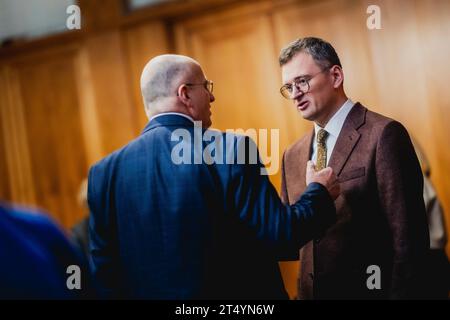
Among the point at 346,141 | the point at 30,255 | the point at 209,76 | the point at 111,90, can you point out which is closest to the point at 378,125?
the point at 346,141

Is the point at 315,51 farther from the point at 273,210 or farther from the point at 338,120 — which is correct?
the point at 273,210

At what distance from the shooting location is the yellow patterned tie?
194cm

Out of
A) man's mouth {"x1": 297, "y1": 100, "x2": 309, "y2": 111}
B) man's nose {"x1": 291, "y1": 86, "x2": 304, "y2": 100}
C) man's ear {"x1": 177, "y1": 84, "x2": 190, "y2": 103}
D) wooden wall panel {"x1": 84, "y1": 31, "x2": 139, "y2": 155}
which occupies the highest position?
wooden wall panel {"x1": 84, "y1": 31, "x2": 139, "y2": 155}

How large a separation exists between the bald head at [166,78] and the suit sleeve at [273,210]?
0.84ft

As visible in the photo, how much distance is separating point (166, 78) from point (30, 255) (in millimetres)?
932

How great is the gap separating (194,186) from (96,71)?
2.54m

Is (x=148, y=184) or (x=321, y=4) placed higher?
(x=321, y=4)

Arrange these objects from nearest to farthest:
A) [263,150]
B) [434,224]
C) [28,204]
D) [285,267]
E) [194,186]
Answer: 1. [194,186]
2. [263,150]
3. [434,224]
4. [285,267]
5. [28,204]

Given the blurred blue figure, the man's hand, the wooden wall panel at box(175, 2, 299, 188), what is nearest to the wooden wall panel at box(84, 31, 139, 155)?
the wooden wall panel at box(175, 2, 299, 188)

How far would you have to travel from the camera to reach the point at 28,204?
432 centimetres

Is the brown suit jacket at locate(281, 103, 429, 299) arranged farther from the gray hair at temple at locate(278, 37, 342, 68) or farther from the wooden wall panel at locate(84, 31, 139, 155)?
the wooden wall panel at locate(84, 31, 139, 155)

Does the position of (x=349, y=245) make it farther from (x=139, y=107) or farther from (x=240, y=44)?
(x=139, y=107)

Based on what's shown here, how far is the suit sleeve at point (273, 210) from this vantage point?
5.49 ft
